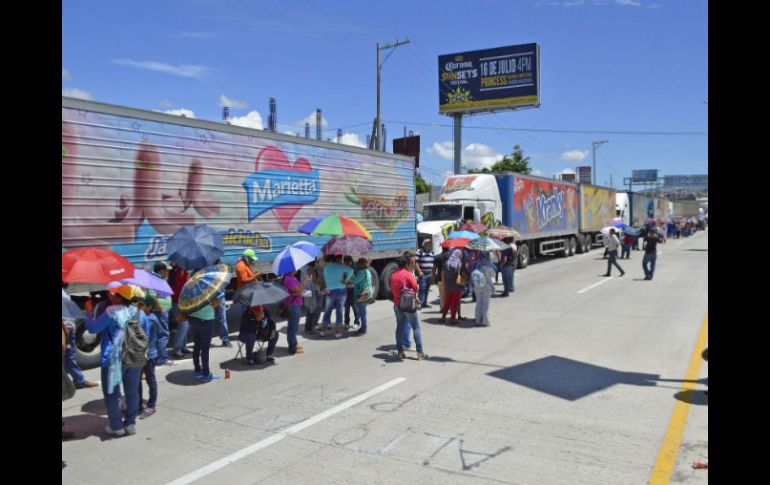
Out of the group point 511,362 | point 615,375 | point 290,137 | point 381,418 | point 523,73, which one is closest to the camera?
point 381,418

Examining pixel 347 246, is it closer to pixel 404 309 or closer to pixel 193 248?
pixel 404 309

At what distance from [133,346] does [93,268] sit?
95cm

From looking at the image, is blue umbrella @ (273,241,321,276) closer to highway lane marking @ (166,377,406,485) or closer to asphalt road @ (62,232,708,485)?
asphalt road @ (62,232,708,485)

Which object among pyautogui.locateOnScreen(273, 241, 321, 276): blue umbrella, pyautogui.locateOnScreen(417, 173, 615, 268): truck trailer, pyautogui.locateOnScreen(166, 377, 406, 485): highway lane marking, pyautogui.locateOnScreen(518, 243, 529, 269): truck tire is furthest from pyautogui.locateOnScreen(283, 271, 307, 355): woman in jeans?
pyautogui.locateOnScreen(518, 243, 529, 269): truck tire

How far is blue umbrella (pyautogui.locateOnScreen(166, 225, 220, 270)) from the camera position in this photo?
925 centimetres

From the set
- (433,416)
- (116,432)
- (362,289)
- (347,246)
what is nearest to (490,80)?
(347,246)

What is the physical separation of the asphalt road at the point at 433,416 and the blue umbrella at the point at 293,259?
55.8 inches

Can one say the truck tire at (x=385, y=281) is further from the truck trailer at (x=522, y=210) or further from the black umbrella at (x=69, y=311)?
the black umbrella at (x=69, y=311)

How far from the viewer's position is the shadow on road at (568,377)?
297 inches

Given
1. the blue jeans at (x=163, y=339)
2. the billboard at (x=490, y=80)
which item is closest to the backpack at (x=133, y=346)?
the blue jeans at (x=163, y=339)
